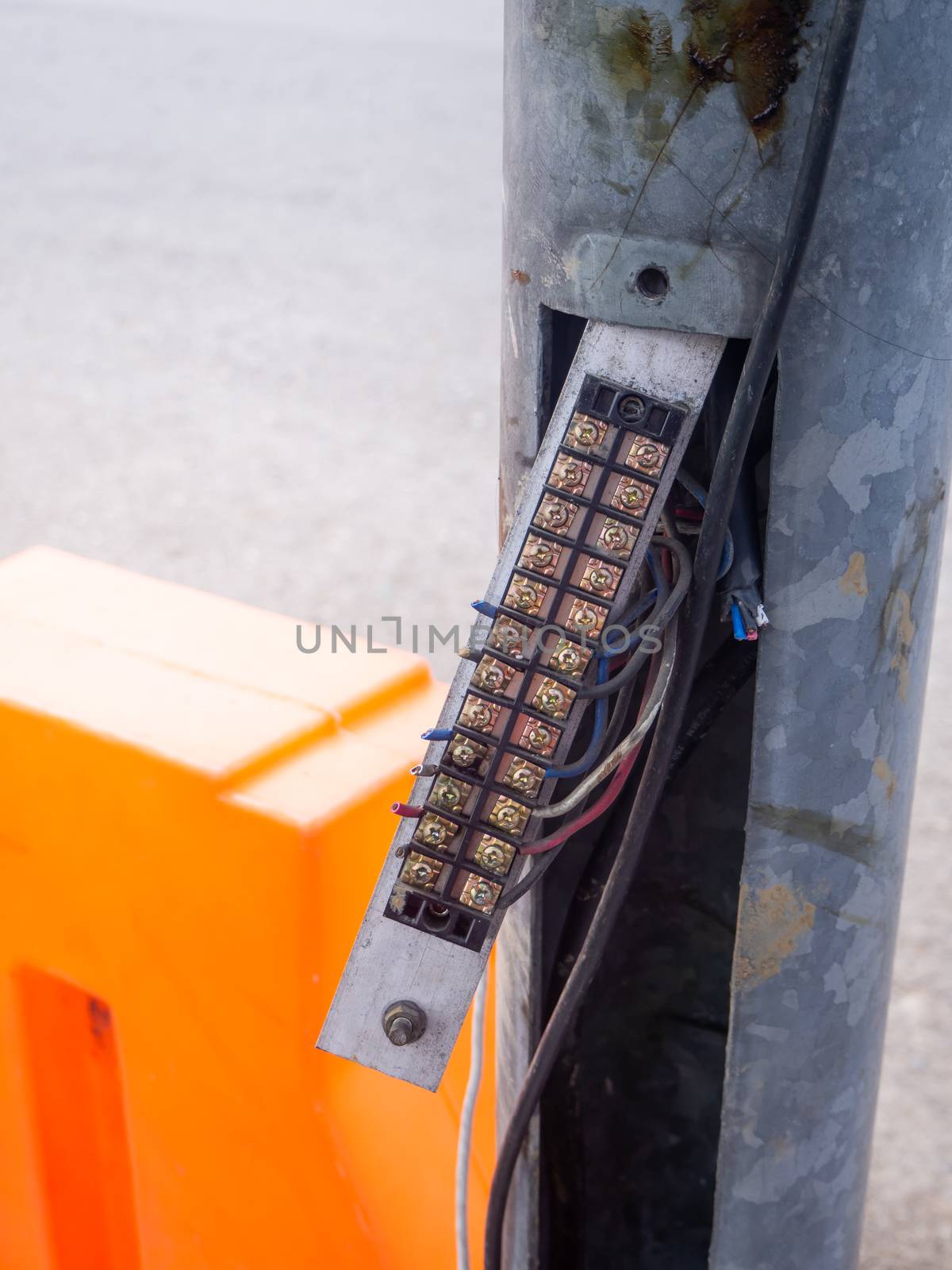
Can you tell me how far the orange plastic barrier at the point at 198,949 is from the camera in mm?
1392

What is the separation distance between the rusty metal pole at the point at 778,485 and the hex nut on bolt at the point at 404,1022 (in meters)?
0.18

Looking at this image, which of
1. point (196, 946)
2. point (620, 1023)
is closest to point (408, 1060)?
point (620, 1023)

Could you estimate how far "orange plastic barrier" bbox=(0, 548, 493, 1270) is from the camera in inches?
54.8

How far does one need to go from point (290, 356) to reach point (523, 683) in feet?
14.1

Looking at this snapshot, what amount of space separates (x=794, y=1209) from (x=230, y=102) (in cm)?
792

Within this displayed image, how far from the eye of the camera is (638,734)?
949mm

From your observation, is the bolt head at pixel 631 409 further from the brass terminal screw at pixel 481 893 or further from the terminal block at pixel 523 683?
the brass terminal screw at pixel 481 893

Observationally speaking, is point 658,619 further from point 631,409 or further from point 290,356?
point 290,356

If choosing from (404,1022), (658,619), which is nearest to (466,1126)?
(404,1022)

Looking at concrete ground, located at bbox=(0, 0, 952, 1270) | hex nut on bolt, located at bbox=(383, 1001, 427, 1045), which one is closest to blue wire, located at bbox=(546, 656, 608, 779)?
hex nut on bolt, located at bbox=(383, 1001, 427, 1045)

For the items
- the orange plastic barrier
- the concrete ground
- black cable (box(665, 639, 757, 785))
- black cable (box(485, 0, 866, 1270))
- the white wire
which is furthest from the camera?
the concrete ground

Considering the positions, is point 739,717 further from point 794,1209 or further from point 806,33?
point 806,33

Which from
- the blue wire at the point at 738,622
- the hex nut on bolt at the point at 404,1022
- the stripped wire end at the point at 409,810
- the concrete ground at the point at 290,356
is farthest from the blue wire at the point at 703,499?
the concrete ground at the point at 290,356

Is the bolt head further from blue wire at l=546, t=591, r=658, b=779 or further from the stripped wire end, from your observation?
the stripped wire end
